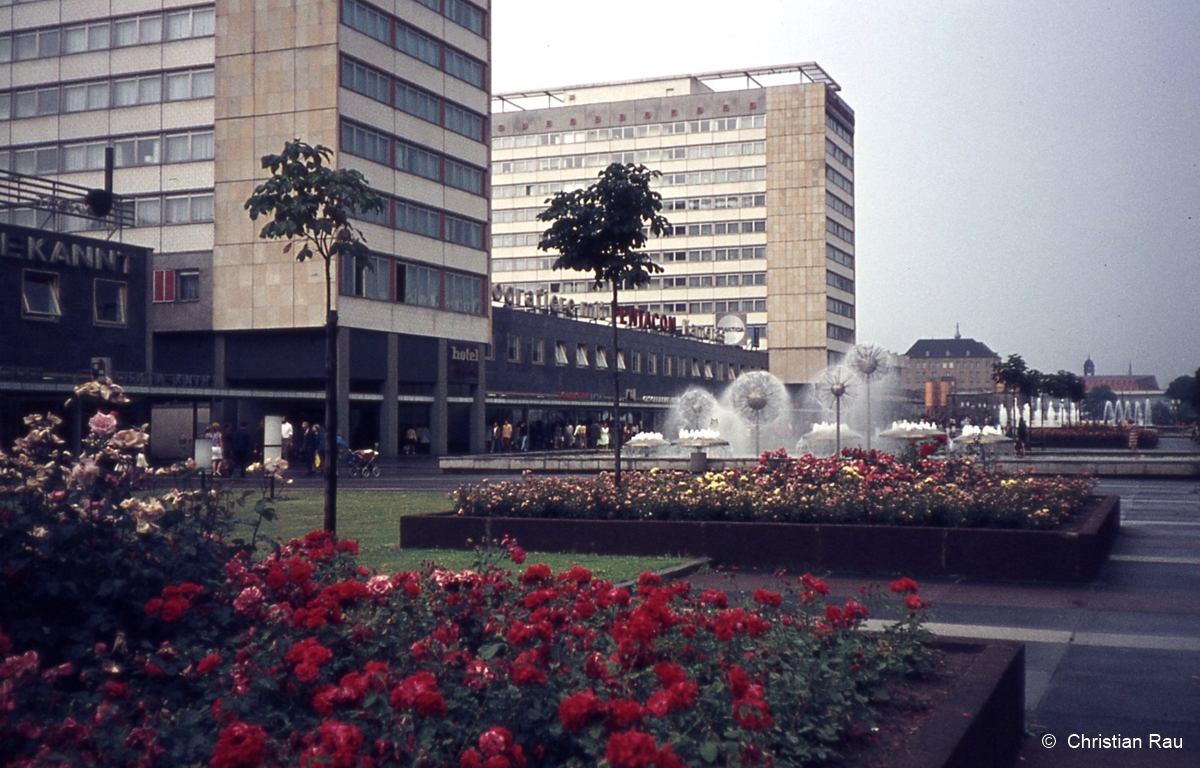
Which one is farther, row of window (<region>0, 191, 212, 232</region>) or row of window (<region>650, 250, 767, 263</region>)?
row of window (<region>650, 250, 767, 263</region>)

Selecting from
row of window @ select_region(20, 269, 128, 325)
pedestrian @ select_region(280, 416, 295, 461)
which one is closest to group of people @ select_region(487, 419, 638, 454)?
pedestrian @ select_region(280, 416, 295, 461)

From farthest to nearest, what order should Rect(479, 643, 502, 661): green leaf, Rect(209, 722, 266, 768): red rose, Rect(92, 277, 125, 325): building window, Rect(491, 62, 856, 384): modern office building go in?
Rect(491, 62, 856, 384): modern office building → Rect(92, 277, 125, 325): building window → Rect(479, 643, 502, 661): green leaf → Rect(209, 722, 266, 768): red rose

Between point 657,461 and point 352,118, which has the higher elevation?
point 352,118

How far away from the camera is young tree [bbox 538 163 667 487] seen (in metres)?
18.3

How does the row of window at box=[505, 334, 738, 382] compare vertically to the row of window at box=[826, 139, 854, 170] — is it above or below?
below

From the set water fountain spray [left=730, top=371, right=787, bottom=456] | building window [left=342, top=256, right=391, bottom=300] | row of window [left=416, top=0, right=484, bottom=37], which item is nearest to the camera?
water fountain spray [left=730, top=371, right=787, bottom=456]

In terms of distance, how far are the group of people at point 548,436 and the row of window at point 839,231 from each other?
145ft

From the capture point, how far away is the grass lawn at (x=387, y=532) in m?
12.5

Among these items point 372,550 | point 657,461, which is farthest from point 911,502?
point 657,461

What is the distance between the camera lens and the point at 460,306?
60938 mm

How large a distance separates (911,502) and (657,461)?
23.8 metres

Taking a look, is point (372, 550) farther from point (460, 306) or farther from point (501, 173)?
point (501, 173)

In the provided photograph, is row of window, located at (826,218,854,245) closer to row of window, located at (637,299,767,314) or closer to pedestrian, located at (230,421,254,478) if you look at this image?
row of window, located at (637,299,767,314)

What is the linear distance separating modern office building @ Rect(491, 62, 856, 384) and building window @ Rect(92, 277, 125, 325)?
2691 inches
